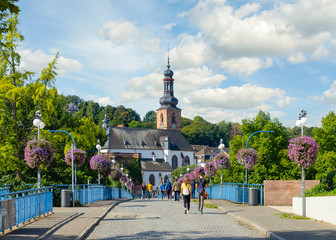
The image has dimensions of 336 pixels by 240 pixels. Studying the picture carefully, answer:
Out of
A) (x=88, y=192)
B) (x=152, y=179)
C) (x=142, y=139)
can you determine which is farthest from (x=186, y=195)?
(x=142, y=139)

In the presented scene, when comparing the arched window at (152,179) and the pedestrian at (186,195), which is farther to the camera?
the arched window at (152,179)

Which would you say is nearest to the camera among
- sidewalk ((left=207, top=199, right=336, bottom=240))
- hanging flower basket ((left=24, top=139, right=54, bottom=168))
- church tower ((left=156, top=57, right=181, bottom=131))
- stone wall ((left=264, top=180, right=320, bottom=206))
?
sidewalk ((left=207, top=199, right=336, bottom=240))

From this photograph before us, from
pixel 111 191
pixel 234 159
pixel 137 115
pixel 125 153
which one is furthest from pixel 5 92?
pixel 137 115

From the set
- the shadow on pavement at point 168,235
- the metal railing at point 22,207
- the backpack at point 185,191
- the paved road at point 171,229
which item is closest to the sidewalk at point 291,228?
the paved road at point 171,229

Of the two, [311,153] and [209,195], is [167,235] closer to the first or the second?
[311,153]

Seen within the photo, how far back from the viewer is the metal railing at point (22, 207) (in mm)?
12125

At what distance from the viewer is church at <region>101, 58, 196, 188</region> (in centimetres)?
12134

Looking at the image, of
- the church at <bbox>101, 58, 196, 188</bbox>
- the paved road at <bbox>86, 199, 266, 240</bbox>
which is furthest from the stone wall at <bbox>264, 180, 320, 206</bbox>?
the church at <bbox>101, 58, 196, 188</bbox>

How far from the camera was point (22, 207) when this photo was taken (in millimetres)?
14023

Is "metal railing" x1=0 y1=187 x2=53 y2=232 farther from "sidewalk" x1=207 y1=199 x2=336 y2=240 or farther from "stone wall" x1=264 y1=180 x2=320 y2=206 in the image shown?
"stone wall" x1=264 y1=180 x2=320 y2=206

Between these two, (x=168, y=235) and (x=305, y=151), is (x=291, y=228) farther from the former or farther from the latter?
(x=305, y=151)

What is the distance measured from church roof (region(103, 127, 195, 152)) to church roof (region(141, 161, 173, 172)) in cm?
640

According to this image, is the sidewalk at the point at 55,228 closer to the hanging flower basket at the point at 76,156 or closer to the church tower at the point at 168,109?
the hanging flower basket at the point at 76,156

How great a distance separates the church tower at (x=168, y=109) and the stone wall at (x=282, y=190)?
115099 millimetres
